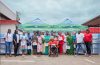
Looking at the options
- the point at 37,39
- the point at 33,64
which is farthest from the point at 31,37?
the point at 33,64

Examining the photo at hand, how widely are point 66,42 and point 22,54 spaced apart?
3.55 metres

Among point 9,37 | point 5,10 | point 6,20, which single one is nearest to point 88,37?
point 9,37

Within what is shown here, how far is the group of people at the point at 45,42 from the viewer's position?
73.9 ft

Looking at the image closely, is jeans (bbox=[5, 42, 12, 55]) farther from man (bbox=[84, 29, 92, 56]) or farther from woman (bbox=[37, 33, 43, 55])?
man (bbox=[84, 29, 92, 56])

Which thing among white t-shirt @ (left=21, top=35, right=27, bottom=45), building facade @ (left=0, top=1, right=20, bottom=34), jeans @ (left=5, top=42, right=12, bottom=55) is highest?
building facade @ (left=0, top=1, right=20, bottom=34)

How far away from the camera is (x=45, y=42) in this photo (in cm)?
2406

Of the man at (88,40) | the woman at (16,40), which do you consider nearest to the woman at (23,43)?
the woman at (16,40)

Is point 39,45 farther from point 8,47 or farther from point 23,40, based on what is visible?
point 8,47

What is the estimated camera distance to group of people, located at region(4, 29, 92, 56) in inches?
887

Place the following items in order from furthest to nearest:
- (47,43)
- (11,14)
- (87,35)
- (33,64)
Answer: (11,14), (47,43), (87,35), (33,64)

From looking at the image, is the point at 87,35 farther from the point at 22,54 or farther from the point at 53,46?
the point at 22,54

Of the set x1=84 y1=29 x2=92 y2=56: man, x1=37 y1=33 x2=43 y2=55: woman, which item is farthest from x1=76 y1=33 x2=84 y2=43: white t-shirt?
x1=37 y1=33 x2=43 y2=55: woman

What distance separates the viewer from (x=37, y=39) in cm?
2328

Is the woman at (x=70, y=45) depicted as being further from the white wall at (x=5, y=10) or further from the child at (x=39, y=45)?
the white wall at (x=5, y=10)
